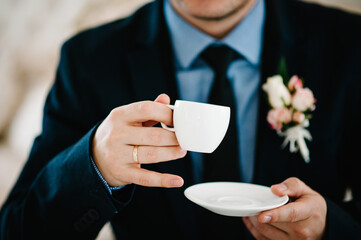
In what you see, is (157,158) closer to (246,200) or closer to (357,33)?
(246,200)

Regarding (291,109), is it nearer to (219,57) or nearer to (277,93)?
(277,93)

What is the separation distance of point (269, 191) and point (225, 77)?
36 centimetres

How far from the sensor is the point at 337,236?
2.20ft

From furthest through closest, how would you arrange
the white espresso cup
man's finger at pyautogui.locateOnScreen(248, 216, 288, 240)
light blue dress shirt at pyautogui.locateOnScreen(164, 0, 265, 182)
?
light blue dress shirt at pyautogui.locateOnScreen(164, 0, 265, 182)
man's finger at pyautogui.locateOnScreen(248, 216, 288, 240)
the white espresso cup

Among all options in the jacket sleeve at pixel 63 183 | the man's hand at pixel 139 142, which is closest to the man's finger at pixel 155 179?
the man's hand at pixel 139 142

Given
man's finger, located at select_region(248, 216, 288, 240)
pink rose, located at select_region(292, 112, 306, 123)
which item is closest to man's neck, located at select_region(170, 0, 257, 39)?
pink rose, located at select_region(292, 112, 306, 123)

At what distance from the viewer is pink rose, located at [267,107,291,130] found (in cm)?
81

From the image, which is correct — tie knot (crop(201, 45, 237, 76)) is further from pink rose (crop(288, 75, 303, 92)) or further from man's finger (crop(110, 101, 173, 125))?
man's finger (crop(110, 101, 173, 125))

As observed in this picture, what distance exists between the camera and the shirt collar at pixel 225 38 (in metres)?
0.93

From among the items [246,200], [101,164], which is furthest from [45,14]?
[246,200]

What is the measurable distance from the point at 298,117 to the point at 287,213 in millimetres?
334

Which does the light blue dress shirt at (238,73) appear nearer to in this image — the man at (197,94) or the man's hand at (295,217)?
the man at (197,94)

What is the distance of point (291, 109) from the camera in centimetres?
83

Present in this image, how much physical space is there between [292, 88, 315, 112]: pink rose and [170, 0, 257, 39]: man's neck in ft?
1.05
